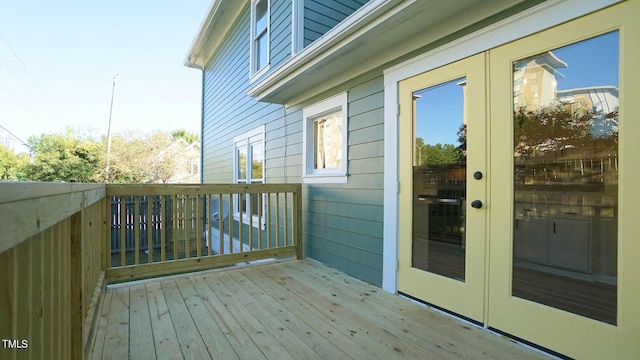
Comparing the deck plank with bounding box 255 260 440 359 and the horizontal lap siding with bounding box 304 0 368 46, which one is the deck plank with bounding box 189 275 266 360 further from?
the horizontal lap siding with bounding box 304 0 368 46

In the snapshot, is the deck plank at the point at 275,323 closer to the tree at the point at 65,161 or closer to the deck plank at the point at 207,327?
the deck plank at the point at 207,327

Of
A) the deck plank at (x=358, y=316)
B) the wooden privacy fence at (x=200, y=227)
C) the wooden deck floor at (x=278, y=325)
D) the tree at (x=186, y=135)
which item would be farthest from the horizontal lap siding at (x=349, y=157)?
the tree at (x=186, y=135)

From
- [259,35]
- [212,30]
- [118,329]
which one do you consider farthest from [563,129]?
[212,30]

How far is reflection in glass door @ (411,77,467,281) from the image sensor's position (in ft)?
7.82

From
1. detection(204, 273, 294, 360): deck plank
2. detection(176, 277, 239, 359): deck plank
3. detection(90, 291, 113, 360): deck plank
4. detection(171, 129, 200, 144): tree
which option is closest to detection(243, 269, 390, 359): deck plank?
detection(204, 273, 294, 360): deck plank

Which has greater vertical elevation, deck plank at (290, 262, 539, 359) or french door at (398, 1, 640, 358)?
french door at (398, 1, 640, 358)

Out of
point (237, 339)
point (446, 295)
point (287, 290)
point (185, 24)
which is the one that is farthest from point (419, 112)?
point (185, 24)

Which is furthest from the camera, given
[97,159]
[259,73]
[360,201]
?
[97,159]

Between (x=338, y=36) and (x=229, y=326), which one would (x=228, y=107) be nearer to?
(x=338, y=36)

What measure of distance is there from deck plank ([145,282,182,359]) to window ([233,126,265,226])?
8.19 feet

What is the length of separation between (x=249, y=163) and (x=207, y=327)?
4.17 meters

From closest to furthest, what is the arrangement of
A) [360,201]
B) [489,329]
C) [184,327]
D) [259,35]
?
[489,329] < [184,327] < [360,201] < [259,35]

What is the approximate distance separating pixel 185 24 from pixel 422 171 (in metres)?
18.4

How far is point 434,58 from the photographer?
2547mm
